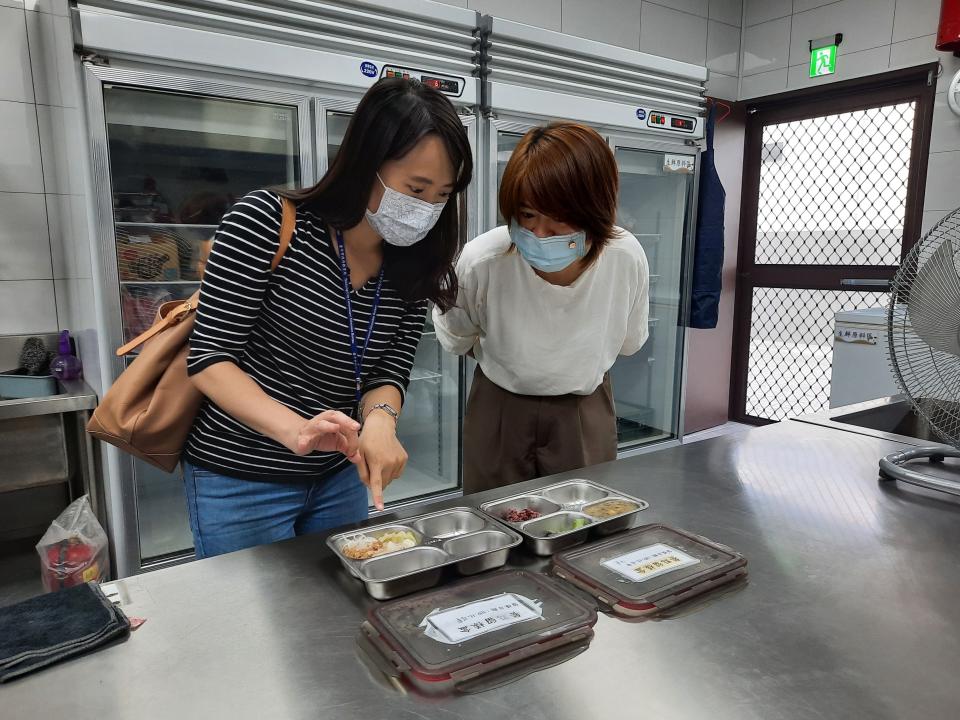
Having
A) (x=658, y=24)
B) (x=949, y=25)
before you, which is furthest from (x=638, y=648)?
(x=658, y=24)

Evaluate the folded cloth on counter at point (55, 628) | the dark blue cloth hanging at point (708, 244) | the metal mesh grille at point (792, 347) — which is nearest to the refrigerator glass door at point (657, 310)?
the dark blue cloth hanging at point (708, 244)

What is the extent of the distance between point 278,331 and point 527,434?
0.75 meters

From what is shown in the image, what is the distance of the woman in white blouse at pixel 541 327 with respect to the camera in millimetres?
1484

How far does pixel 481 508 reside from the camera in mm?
1158

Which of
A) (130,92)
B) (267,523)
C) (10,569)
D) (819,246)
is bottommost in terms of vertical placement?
(10,569)

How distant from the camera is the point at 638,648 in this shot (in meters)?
0.81

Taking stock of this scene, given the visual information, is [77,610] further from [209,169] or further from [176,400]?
[209,169]

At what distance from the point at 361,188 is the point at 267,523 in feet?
2.07

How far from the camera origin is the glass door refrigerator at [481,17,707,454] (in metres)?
2.71

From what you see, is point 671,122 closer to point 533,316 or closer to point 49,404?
point 533,316

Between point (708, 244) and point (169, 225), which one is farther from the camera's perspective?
point (708, 244)

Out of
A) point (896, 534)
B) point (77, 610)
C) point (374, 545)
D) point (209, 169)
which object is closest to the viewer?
point (77, 610)

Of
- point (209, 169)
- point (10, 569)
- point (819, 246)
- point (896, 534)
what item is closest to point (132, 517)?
point (10, 569)

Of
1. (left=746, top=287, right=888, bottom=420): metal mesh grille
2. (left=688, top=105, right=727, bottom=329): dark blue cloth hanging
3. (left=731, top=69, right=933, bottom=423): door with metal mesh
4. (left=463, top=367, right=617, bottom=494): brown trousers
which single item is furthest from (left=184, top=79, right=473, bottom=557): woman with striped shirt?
(left=746, top=287, right=888, bottom=420): metal mesh grille
